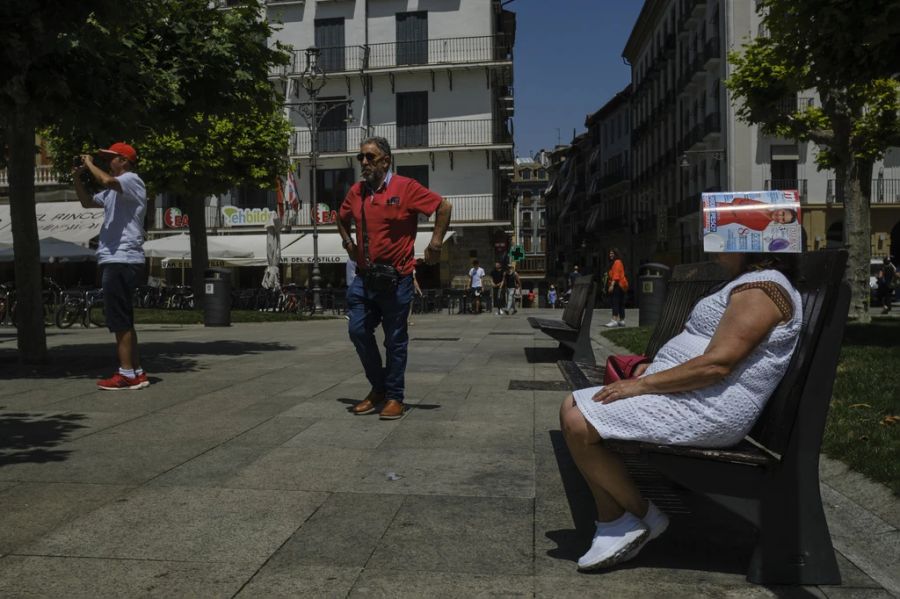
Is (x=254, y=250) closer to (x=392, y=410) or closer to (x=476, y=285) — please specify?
(x=476, y=285)

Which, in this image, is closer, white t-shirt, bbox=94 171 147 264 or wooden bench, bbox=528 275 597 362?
white t-shirt, bbox=94 171 147 264

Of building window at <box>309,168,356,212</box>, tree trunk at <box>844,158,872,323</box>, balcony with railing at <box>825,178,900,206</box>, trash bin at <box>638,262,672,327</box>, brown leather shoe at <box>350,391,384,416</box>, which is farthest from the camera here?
balcony with railing at <box>825,178,900,206</box>

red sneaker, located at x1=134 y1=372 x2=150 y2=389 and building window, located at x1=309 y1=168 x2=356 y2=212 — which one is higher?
building window, located at x1=309 y1=168 x2=356 y2=212

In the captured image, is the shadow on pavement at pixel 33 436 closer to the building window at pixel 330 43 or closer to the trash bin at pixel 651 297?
the trash bin at pixel 651 297

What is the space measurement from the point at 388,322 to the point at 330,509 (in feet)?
8.07

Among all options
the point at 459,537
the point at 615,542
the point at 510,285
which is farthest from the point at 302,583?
the point at 510,285

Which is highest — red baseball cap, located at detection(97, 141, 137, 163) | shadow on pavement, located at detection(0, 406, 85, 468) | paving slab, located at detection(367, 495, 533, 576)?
red baseball cap, located at detection(97, 141, 137, 163)

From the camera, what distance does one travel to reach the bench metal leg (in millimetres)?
2854

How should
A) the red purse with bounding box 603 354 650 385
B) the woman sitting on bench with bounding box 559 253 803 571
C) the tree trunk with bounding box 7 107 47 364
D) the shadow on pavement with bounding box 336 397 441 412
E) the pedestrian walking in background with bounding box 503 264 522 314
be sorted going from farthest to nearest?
the pedestrian walking in background with bounding box 503 264 522 314
the tree trunk with bounding box 7 107 47 364
the shadow on pavement with bounding box 336 397 441 412
the red purse with bounding box 603 354 650 385
the woman sitting on bench with bounding box 559 253 803 571

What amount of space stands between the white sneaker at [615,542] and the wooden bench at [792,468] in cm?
26

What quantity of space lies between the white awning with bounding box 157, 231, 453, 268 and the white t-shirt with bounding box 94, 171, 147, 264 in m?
21.7

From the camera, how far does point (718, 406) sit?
2.95 m

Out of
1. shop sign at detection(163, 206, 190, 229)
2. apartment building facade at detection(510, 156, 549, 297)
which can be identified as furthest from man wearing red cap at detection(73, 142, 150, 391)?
apartment building facade at detection(510, 156, 549, 297)

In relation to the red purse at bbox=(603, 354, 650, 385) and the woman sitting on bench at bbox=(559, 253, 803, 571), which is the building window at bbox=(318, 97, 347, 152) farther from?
the woman sitting on bench at bbox=(559, 253, 803, 571)
